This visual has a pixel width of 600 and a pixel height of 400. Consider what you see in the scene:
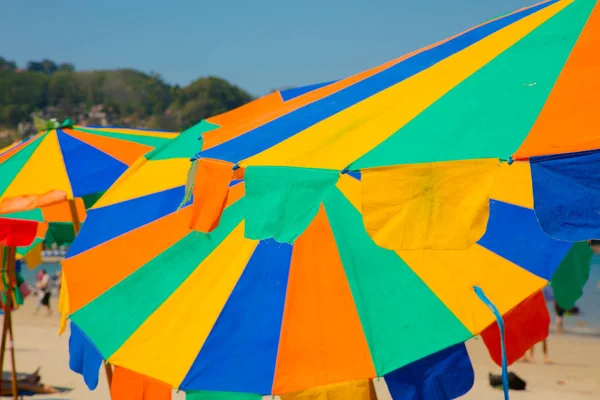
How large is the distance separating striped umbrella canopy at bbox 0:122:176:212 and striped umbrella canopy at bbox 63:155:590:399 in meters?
1.68

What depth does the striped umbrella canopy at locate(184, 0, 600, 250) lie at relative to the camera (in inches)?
91.7

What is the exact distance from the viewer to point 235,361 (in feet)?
11.4

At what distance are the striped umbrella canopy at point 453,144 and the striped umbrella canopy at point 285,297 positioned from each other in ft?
1.58

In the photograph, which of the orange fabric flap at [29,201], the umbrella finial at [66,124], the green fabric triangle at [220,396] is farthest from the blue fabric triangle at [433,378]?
the umbrella finial at [66,124]

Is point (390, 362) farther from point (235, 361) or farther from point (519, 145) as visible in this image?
point (519, 145)

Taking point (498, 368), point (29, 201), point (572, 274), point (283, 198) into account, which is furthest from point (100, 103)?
point (283, 198)

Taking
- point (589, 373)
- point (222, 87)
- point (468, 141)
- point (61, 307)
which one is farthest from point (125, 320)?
point (222, 87)

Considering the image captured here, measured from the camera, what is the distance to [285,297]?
3615 millimetres

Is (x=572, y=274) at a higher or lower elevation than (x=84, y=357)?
higher

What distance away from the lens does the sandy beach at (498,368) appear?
373 inches

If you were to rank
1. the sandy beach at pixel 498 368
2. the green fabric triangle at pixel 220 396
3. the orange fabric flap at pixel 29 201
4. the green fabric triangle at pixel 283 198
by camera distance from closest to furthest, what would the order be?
the green fabric triangle at pixel 283 198
the green fabric triangle at pixel 220 396
the orange fabric flap at pixel 29 201
the sandy beach at pixel 498 368

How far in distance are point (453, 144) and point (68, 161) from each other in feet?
13.9

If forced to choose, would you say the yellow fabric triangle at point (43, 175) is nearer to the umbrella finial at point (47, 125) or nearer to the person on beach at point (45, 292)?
the umbrella finial at point (47, 125)

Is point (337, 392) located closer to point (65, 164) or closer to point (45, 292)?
point (65, 164)
